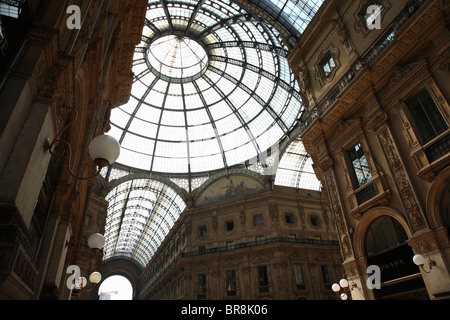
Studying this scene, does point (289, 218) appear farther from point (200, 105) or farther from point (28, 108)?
point (28, 108)

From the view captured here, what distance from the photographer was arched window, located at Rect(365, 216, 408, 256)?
32.7 ft

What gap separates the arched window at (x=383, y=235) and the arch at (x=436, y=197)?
144 cm

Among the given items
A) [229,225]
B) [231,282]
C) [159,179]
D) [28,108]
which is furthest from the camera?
[159,179]

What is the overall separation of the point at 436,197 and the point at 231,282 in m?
21.5

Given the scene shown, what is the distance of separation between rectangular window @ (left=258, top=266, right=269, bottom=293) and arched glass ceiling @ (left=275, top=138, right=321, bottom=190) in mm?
9225

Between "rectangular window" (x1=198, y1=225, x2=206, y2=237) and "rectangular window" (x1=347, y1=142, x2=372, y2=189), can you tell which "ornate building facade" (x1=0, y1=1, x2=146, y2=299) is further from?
"rectangular window" (x1=198, y1=225, x2=206, y2=237)

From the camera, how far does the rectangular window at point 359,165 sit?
38.0 feet

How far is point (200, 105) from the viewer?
111 ft

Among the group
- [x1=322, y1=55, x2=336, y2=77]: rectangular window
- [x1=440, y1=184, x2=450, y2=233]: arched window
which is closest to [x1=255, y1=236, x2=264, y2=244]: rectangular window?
[x1=322, y1=55, x2=336, y2=77]: rectangular window

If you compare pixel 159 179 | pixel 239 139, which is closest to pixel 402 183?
pixel 239 139

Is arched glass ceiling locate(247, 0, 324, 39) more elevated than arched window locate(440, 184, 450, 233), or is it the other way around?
arched glass ceiling locate(247, 0, 324, 39)

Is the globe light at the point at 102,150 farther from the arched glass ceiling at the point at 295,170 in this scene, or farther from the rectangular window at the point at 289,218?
the arched glass ceiling at the point at 295,170

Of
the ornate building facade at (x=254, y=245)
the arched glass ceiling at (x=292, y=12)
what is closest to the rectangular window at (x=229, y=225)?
the ornate building facade at (x=254, y=245)
